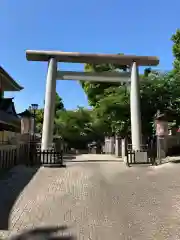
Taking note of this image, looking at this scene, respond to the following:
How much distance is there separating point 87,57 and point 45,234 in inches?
513

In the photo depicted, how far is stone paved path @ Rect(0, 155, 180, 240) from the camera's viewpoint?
6.42m

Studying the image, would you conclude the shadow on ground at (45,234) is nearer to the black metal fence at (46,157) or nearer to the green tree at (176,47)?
the black metal fence at (46,157)

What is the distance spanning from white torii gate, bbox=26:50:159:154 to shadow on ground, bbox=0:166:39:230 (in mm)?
4062

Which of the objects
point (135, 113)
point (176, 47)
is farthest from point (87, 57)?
point (176, 47)

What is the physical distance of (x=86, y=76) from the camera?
1834 centimetres

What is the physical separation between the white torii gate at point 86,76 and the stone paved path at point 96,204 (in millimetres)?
5402

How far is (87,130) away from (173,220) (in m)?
31.6

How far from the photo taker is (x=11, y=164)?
14188mm

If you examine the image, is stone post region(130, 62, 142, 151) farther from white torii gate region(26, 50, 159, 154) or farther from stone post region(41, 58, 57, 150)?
stone post region(41, 58, 57, 150)

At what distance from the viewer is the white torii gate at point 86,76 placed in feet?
55.4

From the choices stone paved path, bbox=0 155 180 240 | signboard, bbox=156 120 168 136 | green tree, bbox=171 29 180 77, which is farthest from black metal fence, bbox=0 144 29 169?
green tree, bbox=171 29 180 77

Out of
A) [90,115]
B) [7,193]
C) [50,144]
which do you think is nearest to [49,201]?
[7,193]

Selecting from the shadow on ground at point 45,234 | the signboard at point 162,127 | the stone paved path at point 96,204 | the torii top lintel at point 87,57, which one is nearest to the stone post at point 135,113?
the torii top lintel at point 87,57

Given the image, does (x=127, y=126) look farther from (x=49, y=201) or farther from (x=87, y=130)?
(x=87, y=130)
